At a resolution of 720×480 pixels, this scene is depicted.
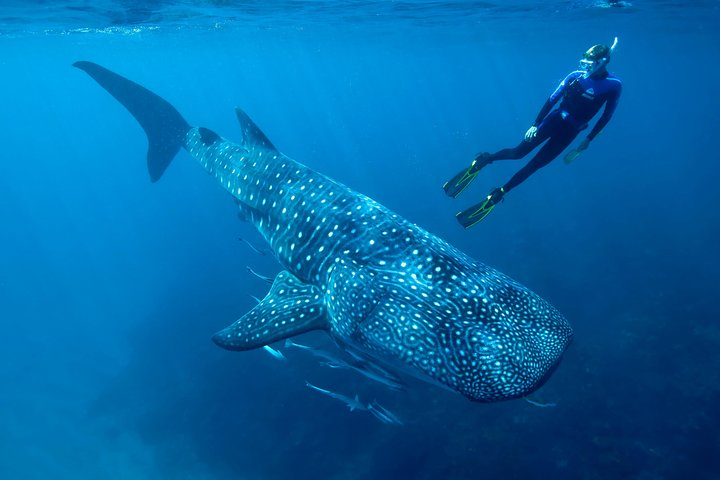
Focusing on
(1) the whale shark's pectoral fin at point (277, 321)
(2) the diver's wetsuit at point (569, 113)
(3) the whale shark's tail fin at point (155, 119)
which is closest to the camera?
(1) the whale shark's pectoral fin at point (277, 321)

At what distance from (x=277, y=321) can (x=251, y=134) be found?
448 cm

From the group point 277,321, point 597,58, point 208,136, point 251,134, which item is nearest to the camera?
point 277,321

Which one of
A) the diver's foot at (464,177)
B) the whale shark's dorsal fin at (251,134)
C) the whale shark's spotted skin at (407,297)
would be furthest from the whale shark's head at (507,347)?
the whale shark's dorsal fin at (251,134)

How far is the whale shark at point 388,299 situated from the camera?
437 cm

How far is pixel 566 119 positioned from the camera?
8.02 metres

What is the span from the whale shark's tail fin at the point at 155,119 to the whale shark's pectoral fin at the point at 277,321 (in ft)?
22.6

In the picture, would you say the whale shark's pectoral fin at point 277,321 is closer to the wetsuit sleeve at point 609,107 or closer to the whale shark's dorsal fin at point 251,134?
the whale shark's dorsal fin at point 251,134

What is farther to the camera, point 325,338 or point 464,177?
point 325,338

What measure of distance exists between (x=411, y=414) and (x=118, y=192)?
2535 inches

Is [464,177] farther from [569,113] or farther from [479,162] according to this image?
[569,113]

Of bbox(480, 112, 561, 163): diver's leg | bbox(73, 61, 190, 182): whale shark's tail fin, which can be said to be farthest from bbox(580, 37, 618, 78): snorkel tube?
bbox(73, 61, 190, 182): whale shark's tail fin

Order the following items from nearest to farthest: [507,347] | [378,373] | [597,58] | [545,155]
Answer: [507,347], [378,373], [597,58], [545,155]

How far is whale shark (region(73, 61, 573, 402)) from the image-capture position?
4371 millimetres

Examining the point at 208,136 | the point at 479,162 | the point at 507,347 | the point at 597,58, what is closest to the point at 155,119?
the point at 208,136
